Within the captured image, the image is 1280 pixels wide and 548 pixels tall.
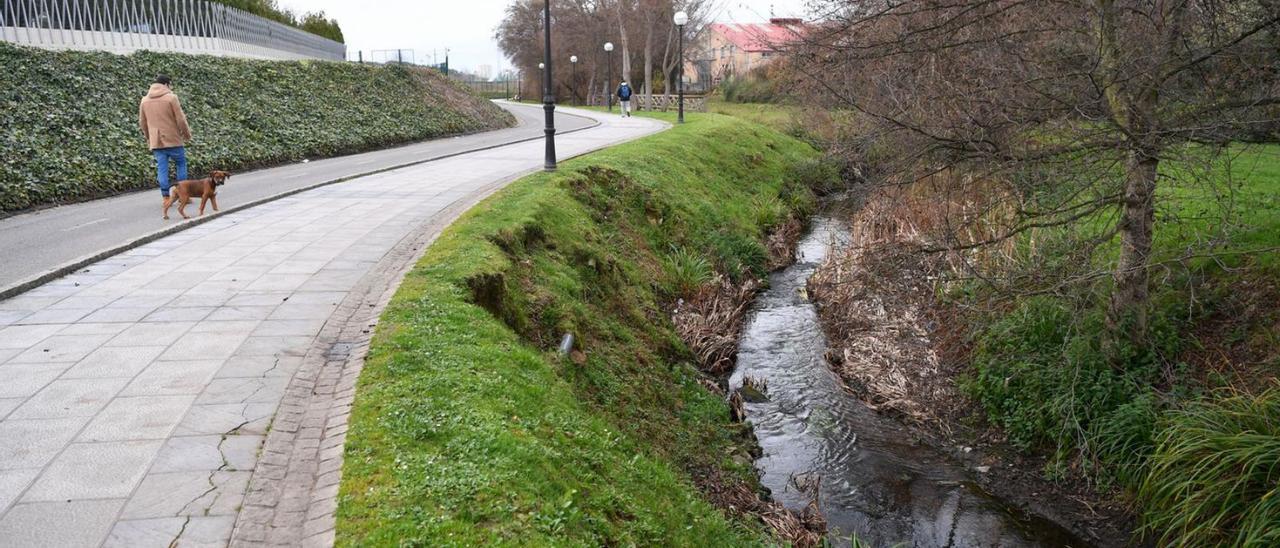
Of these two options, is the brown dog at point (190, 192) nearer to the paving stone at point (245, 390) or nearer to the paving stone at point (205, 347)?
the paving stone at point (205, 347)

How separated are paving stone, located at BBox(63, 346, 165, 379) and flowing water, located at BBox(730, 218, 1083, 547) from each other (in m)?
5.08

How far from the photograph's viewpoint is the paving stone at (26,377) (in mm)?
5844

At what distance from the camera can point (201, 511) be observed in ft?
14.4

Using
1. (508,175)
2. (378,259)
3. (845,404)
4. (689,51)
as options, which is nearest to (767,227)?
(508,175)

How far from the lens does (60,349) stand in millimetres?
6723

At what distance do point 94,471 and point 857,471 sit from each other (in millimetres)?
6081

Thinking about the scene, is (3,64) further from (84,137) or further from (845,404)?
(845,404)

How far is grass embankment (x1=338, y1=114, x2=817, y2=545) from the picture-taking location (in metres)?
4.70

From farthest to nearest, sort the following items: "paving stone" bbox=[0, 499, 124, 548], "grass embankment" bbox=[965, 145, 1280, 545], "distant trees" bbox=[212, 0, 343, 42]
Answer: "distant trees" bbox=[212, 0, 343, 42] → "grass embankment" bbox=[965, 145, 1280, 545] → "paving stone" bbox=[0, 499, 124, 548]

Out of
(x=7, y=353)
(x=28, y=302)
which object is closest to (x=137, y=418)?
(x=7, y=353)

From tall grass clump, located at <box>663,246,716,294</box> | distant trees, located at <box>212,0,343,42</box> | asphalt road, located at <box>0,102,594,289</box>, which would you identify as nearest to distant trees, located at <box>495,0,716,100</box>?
distant trees, located at <box>212,0,343,42</box>

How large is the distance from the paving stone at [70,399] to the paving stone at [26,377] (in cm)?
9

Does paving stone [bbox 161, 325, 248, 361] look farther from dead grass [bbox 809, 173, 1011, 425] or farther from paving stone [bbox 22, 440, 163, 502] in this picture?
dead grass [bbox 809, 173, 1011, 425]

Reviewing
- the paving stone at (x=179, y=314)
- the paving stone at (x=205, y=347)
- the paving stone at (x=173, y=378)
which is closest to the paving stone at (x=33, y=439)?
the paving stone at (x=173, y=378)
